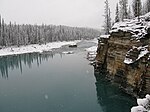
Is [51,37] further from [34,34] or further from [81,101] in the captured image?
[81,101]

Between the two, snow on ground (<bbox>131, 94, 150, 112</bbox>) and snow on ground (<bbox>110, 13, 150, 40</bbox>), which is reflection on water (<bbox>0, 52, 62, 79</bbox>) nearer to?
snow on ground (<bbox>110, 13, 150, 40</bbox>)

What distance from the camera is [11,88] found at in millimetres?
40062

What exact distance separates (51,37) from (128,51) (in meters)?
125

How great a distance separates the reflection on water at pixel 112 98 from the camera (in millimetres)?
27852

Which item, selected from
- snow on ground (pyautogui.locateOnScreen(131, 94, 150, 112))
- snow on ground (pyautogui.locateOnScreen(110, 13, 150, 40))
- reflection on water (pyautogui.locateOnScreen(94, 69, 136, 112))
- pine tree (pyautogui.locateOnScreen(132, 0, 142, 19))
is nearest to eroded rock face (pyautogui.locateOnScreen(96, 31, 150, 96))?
snow on ground (pyautogui.locateOnScreen(110, 13, 150, 40))

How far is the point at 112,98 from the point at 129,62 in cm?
612

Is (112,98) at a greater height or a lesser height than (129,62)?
lesser

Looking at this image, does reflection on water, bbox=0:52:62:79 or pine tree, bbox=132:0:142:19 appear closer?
pine tree, bbox=132:0:142:19

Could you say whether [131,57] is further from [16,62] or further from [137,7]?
[16,62]

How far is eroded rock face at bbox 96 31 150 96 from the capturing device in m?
28.0

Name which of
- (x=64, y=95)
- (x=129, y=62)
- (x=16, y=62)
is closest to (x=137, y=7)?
(x=129, y=62)

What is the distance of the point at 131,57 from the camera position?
30.9 meters

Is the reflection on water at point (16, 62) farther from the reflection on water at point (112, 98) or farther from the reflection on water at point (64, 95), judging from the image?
the reflection on water at point (112, 98)

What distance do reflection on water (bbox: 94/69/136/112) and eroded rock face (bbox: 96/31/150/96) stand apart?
4.25ft
